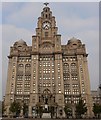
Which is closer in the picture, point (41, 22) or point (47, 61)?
point (47, 61)

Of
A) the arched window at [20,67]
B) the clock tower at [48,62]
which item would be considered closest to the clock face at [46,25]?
the clock tower at [48,62]

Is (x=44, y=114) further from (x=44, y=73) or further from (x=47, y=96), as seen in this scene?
(x=44, y=73)

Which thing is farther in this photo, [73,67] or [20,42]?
[20,42]

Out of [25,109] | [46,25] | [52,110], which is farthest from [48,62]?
[25,109]

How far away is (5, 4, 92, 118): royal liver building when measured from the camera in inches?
4227

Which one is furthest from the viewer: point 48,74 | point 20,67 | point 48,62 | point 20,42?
point 20,42

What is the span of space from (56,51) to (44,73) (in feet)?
46.9

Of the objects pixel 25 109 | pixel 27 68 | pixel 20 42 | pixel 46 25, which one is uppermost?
pixel 46 25

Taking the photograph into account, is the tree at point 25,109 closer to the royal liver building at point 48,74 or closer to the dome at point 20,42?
the royal liver building at point 48,74

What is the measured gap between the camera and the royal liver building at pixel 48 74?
107 m

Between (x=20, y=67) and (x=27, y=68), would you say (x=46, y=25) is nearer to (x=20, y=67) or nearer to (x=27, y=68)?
(x=27, y=68)

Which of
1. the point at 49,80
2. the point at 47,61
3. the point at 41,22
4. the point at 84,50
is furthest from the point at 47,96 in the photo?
the point at 41,22

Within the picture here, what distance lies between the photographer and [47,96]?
107 metres

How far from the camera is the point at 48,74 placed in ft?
375
